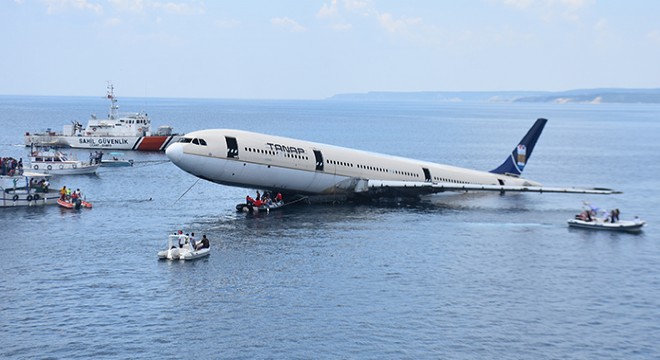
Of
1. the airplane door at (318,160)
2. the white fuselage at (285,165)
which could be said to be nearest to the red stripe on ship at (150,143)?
the white fuselage at (285,165)

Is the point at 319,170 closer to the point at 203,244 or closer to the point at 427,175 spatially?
the point at 427,175

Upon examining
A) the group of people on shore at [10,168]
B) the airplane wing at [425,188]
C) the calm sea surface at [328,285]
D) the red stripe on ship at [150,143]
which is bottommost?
the calm sea surface at [328,285]

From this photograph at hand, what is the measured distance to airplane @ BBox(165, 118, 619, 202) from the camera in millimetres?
83250

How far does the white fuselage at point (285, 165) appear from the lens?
82875 mm

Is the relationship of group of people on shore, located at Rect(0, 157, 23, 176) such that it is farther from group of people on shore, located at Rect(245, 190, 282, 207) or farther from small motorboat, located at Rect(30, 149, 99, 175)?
group of people on shore, located at Rect(245, 190, 282, 207)

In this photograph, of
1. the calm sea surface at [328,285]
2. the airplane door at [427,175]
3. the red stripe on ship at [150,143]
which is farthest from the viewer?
the red stripe on ship at [150,143]

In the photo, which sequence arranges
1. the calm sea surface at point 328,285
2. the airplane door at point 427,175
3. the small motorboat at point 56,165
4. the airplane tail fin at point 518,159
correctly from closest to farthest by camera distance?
1. the calm sea surface at point 328,285
2. the airplane door at point 427,175
3. the airplane tail fin at point 518,159
4. the small motorboat at point 56,165

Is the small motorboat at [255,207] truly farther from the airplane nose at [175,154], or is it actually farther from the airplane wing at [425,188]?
the airplane nose at [175,154]

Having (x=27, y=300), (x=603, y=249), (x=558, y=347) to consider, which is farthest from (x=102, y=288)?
(x=603, y=249)

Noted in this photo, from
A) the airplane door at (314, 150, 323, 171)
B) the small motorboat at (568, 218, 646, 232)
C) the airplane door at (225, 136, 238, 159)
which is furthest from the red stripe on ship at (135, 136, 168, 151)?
the small motorboat at (568, 218, 646, 232)

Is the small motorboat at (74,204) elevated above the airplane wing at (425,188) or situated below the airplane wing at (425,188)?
below

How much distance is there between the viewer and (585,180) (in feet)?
441

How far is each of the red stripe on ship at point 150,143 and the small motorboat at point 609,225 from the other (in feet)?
383

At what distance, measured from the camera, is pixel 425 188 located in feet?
329
